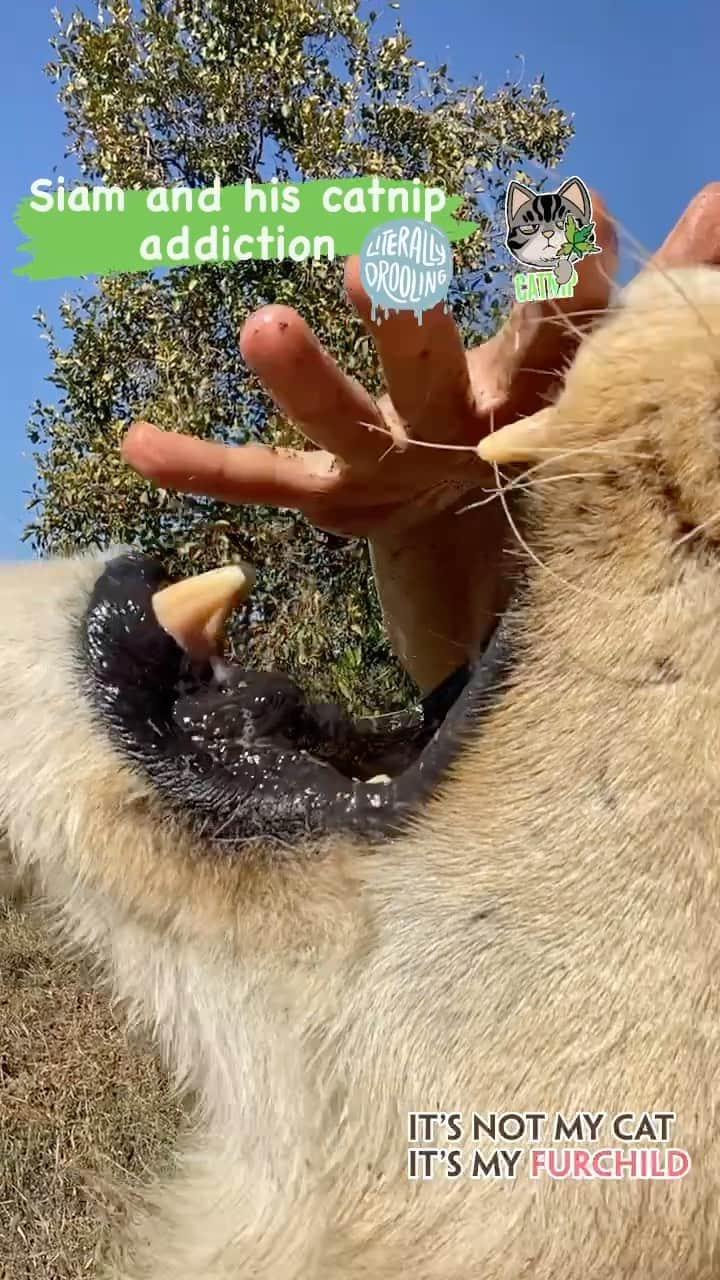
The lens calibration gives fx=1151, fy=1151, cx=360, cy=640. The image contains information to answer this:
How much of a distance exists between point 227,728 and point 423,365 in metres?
0.56

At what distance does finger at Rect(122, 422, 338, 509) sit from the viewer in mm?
1634

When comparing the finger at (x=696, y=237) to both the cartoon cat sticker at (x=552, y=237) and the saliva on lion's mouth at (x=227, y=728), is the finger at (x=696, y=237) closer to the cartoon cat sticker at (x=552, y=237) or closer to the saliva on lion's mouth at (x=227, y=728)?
the cartoon cat sticker at (x=552, y=237)

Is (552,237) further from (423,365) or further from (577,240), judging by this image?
(423,365)

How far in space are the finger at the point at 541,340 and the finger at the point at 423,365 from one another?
5 cm

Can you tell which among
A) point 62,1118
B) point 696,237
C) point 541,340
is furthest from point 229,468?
point 62,1118

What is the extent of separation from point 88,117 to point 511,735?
5.02 m

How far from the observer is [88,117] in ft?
17.8

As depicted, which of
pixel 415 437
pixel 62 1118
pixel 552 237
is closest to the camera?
pixel 552 237

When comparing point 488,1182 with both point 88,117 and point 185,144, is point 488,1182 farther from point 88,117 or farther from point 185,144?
point 88,117

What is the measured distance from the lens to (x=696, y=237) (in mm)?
1468

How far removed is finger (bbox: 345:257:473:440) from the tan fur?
0.84ft

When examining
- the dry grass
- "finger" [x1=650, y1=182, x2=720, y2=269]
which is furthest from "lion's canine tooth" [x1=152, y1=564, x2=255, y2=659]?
the dry grass

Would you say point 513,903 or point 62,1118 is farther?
point 62,1118

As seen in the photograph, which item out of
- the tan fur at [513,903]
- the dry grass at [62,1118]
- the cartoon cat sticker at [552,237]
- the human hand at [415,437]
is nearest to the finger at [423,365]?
the human hand at [415,437]
